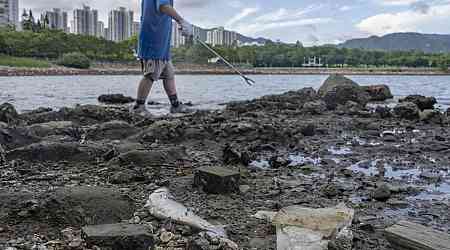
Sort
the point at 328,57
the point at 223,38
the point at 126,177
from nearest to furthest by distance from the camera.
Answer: the point at 126,177
the point at 328,57
the point at 223,38

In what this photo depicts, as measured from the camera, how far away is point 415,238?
9.37 feet

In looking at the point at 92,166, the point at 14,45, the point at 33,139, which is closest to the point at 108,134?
the point at 33,139

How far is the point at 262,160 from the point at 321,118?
485cm

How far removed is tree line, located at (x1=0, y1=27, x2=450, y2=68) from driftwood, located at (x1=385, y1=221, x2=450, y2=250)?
9723cm

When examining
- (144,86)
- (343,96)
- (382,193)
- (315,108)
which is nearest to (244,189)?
(382,193)

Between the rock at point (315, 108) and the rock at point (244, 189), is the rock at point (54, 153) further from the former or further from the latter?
the rock at point (315, 108)

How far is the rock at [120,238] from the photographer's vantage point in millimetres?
2744

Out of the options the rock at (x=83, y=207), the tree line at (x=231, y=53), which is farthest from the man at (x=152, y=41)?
the tree line at (x=231, y=53)

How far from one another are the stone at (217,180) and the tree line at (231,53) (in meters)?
96.1

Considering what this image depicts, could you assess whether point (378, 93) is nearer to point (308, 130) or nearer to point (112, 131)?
point (308, 130)

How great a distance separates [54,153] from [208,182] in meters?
2.02

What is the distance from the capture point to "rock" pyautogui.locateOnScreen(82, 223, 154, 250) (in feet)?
9.00

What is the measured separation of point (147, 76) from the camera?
32.8 ft

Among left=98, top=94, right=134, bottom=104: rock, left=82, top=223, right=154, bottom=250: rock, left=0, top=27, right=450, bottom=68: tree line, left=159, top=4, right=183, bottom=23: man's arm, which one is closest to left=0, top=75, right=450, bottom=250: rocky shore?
left=82, top=223, right=154, bottom=250: rock
